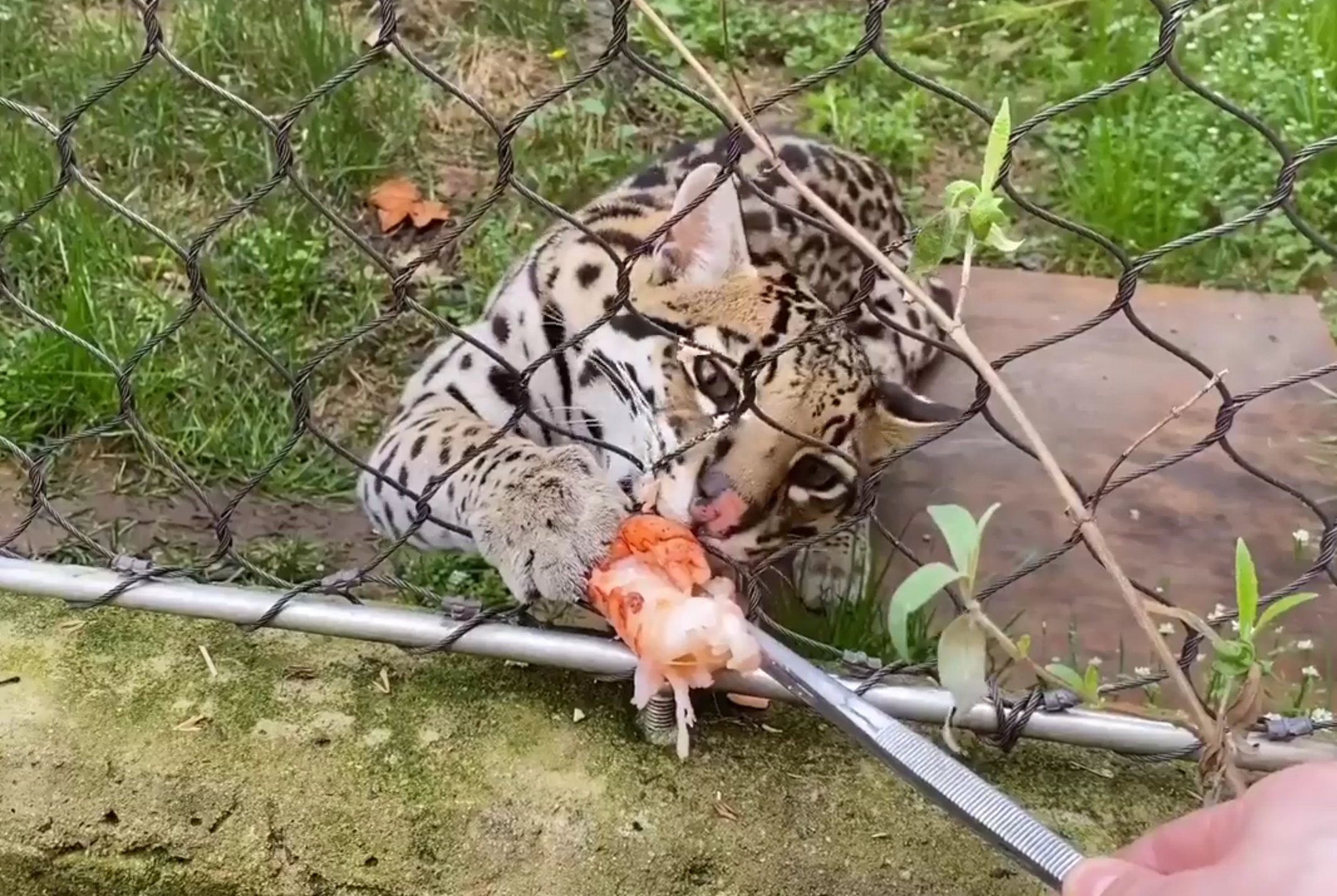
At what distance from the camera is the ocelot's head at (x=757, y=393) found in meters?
1.86

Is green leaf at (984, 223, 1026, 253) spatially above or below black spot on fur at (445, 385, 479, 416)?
above

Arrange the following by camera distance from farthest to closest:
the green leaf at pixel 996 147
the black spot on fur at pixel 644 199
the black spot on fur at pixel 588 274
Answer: the black spot on fur at pixel 644 199, the black spot on fur at pixel 588 274, the green leaf at pixel 996 147

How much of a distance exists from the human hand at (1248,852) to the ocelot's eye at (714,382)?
112 cm

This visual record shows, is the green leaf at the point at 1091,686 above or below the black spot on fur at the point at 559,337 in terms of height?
above

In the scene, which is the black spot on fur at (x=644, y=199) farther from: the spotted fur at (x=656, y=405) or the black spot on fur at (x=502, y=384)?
the black spot on fur at (x=502, y=384)

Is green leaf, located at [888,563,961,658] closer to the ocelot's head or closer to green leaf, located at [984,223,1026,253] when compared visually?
green leaf, located at [984,223,1026,253]

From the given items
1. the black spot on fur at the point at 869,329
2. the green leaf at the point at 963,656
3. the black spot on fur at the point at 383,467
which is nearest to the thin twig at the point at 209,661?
the black spot on fur at the point at 383,467

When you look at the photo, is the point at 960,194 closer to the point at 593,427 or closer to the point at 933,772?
the point at 933,772

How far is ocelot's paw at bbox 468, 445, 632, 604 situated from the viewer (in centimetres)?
172

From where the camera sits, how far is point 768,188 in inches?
94.7

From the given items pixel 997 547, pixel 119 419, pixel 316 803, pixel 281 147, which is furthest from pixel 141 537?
pixel 997 547

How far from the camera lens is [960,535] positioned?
3.97ft

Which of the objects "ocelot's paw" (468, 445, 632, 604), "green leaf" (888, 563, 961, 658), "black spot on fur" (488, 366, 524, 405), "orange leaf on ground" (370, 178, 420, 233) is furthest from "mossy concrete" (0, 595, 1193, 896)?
"orange leaf on ground" (370, 178, 420, 233)

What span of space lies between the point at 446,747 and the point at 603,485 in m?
0.39
